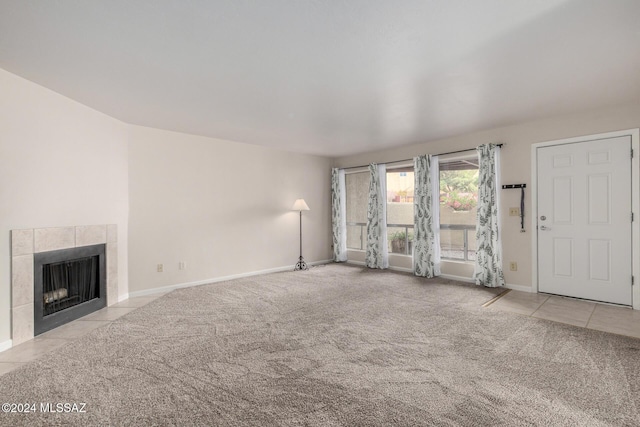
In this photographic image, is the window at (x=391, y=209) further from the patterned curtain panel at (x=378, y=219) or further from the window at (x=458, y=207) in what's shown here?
the window at (x=458, y=207)

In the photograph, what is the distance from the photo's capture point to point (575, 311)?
3.60m

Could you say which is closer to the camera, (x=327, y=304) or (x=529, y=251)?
(x=327, y=304)

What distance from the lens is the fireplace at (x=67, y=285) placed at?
9.98 ft

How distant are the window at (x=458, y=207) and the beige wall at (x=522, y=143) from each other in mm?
268

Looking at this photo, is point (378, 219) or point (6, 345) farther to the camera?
point (378, 219)

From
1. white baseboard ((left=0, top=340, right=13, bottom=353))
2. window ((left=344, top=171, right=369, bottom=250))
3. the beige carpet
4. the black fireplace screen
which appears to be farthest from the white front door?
white baseboard ((left=0, top=340, right=13, bottom=353))

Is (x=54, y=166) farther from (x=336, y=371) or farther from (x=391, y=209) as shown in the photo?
(x=391, y=209)

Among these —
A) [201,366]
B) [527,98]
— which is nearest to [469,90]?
[527,98]

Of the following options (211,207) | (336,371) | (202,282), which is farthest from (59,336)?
(336,371)

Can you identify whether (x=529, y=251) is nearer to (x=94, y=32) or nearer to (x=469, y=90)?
(x=469, y=90)

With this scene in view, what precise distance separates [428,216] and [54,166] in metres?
5.29

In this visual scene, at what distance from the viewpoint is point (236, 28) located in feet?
6.73

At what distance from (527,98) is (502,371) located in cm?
288

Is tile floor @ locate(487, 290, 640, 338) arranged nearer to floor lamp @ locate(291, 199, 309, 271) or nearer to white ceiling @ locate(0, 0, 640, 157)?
white ceiling @ locate(0, 0, 640, 157)
